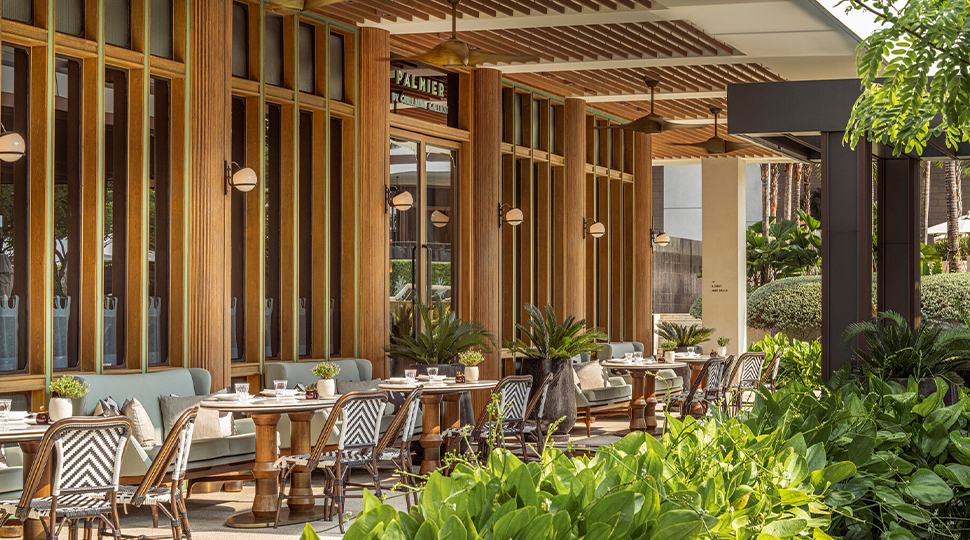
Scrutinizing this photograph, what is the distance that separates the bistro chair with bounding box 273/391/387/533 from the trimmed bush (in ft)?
46.3

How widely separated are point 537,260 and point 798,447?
1117 centimetres

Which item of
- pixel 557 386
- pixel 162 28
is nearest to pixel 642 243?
pixel 557 386

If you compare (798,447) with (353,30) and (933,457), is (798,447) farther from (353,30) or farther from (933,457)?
(353,30)

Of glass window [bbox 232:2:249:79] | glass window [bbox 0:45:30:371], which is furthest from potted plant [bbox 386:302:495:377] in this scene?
glass window [bbox 0:45:30:371]

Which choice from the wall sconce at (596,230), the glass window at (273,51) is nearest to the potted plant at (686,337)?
the wall sconce at (596,230)

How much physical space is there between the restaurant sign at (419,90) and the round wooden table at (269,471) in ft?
16.9

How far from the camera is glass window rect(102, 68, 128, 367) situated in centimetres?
759

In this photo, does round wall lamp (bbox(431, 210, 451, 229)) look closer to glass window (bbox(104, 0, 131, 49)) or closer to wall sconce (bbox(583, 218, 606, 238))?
wall sconce (bbox(583, 218, 606, 238))

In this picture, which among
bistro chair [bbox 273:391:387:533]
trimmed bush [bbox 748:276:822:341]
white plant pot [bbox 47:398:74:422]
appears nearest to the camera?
Result: white plant pot [bbox 47:398:74:422]

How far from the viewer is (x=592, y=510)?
142 centimetres

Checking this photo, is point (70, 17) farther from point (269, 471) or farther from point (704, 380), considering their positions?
point (704, 380)

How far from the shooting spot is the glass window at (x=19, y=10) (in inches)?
268

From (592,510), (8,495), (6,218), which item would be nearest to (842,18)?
Answer: (6,218)

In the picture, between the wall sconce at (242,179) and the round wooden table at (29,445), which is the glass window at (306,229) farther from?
the round wooden table at (29,445)
